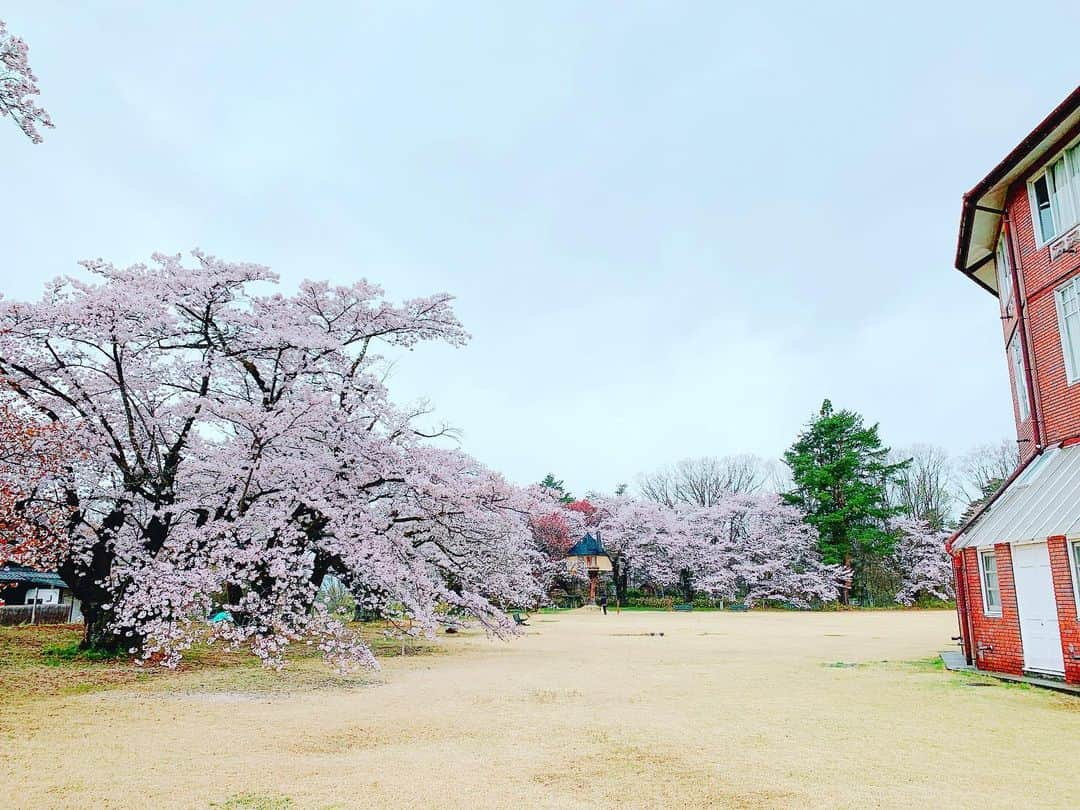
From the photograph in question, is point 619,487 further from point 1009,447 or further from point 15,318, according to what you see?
point 15,318

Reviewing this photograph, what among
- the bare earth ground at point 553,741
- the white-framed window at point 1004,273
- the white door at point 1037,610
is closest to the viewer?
the bare earth ground at point 553,741

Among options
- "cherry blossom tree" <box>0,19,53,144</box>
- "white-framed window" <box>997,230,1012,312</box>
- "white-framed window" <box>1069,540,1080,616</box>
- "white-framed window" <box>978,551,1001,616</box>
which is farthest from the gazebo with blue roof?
"cherry blossom tree" <box>0,19,53,144</box>

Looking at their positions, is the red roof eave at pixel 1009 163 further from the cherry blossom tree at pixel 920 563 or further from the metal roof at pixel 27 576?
the cherry blossom tree at pixel 920 563

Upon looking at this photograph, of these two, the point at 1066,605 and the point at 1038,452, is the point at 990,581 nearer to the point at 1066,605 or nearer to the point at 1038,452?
the point at 1066,605

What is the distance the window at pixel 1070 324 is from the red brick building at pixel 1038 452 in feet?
0.05

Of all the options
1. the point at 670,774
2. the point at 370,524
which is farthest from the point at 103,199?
the point at 670,774

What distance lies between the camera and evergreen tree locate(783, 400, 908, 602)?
39844mm

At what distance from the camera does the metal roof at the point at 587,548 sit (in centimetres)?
4147

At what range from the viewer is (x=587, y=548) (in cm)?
4172

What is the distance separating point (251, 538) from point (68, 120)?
7.77 meters

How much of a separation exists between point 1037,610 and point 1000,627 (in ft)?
3.11

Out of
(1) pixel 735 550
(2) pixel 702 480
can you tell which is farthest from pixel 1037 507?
(2) pixel 702 480

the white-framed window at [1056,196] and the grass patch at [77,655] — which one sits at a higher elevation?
the white-framed window at [1056,196]

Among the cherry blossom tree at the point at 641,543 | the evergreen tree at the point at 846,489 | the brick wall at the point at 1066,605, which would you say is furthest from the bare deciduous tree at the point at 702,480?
the brick wall at the point at 1066,605
